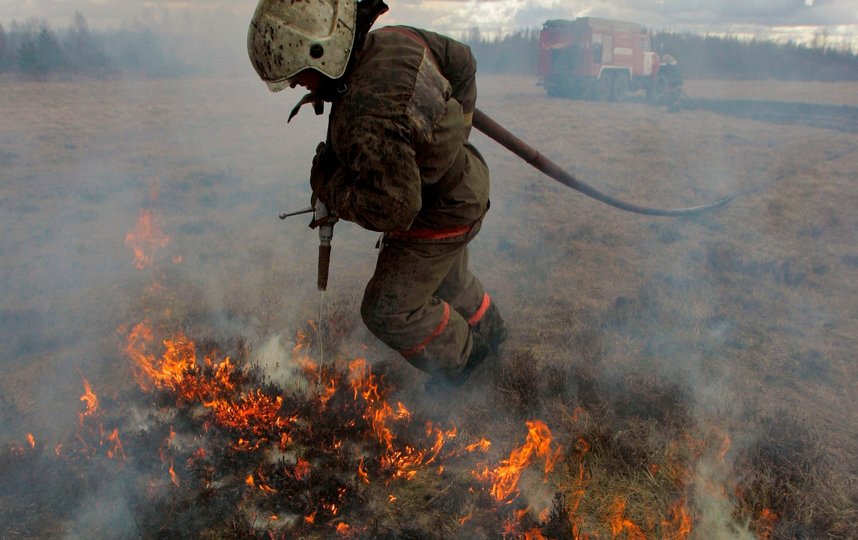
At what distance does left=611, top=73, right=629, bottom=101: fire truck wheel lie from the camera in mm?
19469

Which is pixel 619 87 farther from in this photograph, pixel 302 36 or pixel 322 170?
pixel 302 36

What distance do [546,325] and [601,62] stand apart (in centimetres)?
1713

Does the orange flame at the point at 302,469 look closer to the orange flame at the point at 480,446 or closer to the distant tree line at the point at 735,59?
the orange flame at the point at 480,446

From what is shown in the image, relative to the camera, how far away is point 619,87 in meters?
19.5

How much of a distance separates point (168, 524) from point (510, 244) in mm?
4363

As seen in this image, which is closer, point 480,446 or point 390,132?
point 390,132

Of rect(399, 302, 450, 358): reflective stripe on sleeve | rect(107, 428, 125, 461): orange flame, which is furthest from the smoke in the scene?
rect(399, 302, 450, 358): reflective stripe on sleeve

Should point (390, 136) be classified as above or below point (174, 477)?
above

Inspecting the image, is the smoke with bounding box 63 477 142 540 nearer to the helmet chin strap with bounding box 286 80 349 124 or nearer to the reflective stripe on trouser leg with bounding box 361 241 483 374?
the reflective stripe on trouser leg with bounding box 361 241 483 374

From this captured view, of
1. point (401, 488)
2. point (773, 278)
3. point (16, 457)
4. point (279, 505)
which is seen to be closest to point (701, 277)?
point (773, 278)

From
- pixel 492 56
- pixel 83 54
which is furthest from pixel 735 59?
pixel 83 54

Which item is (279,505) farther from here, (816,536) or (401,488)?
(816,536)

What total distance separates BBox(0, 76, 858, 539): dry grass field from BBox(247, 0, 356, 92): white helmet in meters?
1.90

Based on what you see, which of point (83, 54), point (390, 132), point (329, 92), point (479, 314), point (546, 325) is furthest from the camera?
point (83, 54)
